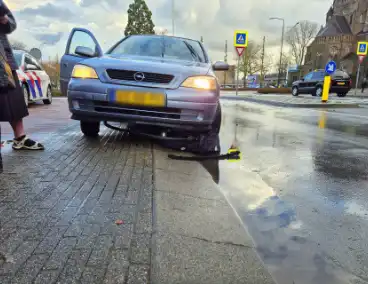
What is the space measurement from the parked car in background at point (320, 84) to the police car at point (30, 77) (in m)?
16.3

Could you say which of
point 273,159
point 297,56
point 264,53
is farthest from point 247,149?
point 297,56

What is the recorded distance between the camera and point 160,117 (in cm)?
377

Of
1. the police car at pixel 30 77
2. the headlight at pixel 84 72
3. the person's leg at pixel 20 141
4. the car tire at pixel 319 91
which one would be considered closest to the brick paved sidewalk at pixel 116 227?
the person's leg at pixel 20 141

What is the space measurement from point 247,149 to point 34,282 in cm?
372

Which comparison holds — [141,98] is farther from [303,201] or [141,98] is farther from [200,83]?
[303,201]

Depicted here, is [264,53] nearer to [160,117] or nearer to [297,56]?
[297,56]

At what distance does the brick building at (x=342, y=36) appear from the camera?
53.2 metres

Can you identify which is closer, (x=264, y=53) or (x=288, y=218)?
(x=288, y=218)

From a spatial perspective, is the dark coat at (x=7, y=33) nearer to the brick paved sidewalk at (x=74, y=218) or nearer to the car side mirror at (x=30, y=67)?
the brick paved sidewalk at (x=74, y=218)

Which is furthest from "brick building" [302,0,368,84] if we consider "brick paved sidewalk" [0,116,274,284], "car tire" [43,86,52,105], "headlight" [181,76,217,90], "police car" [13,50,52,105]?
"brick paved sidewalk" [0,116,274,284]

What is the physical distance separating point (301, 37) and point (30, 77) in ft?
215

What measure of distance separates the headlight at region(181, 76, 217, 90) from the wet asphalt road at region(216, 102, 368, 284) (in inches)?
38.0

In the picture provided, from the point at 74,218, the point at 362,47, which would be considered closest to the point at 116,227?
the point at 74,218

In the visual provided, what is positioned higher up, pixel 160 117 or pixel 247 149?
pixel 160 117
